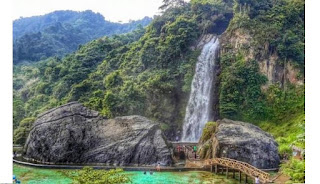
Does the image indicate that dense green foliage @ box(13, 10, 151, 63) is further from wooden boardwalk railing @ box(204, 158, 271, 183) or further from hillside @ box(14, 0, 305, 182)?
wooden boardwalk railing @ box(204, 158, 271, 183)

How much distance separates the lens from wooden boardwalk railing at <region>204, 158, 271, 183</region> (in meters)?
10.3

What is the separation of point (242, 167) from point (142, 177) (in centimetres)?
303

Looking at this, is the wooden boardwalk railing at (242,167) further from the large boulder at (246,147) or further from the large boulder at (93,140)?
the large boulder at (93,140)

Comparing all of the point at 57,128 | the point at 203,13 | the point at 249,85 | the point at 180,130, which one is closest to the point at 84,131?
the point at 57,128

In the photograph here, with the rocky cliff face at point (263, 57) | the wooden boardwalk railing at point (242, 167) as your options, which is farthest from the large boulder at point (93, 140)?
the rocky cliff face at point (263, 57)

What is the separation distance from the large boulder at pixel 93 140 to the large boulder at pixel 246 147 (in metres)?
1.78

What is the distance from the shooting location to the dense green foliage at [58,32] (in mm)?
27516

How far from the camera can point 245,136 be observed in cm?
1272

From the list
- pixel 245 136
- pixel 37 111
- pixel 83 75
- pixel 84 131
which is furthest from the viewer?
pixel 83 75

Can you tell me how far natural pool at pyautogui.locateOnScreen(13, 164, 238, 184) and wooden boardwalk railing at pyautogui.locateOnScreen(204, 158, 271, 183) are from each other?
1.31 feet

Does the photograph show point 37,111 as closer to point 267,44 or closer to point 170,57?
point 170,57

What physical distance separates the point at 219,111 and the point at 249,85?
167cm

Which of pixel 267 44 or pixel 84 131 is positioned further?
pixel 267 44
